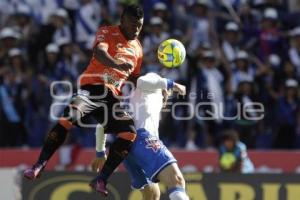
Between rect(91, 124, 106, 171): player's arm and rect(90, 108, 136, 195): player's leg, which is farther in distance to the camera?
rect(91, 124, 106, 171): player's arm

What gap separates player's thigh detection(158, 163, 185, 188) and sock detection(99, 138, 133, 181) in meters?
0.51

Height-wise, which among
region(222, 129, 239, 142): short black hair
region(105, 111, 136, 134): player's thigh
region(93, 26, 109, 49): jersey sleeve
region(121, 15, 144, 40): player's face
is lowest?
region(222, 129, 239, 142): short black hair

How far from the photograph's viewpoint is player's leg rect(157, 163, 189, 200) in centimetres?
1070

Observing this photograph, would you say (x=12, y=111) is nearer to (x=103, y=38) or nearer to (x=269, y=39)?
(x=269, y=39)

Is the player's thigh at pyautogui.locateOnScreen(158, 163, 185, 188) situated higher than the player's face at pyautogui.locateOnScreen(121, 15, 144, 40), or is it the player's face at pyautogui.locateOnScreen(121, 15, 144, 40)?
the player's face at pyautogui.locateOnScreen(121, 15, 144, 40)

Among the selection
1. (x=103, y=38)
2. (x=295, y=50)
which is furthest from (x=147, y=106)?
(x=295, y=50)

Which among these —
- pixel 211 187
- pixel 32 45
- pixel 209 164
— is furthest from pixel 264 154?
pixel 32 45

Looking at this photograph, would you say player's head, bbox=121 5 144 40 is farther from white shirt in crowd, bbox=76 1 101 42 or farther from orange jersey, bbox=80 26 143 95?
white shirt in crowd, bbox=76 1 101 42

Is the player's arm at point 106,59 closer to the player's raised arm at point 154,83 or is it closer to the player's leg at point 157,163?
the player's raised arm at point 154,83

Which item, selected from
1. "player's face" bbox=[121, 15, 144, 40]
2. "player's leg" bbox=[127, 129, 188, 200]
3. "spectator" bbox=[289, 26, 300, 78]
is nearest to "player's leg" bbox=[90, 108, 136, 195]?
"player's leg" bbox=[127, 129, 188, 200]

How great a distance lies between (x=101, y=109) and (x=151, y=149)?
76 centimetres

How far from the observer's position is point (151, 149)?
11.0 m

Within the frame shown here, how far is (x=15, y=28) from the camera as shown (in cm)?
1839

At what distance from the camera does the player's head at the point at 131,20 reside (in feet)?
36.5
